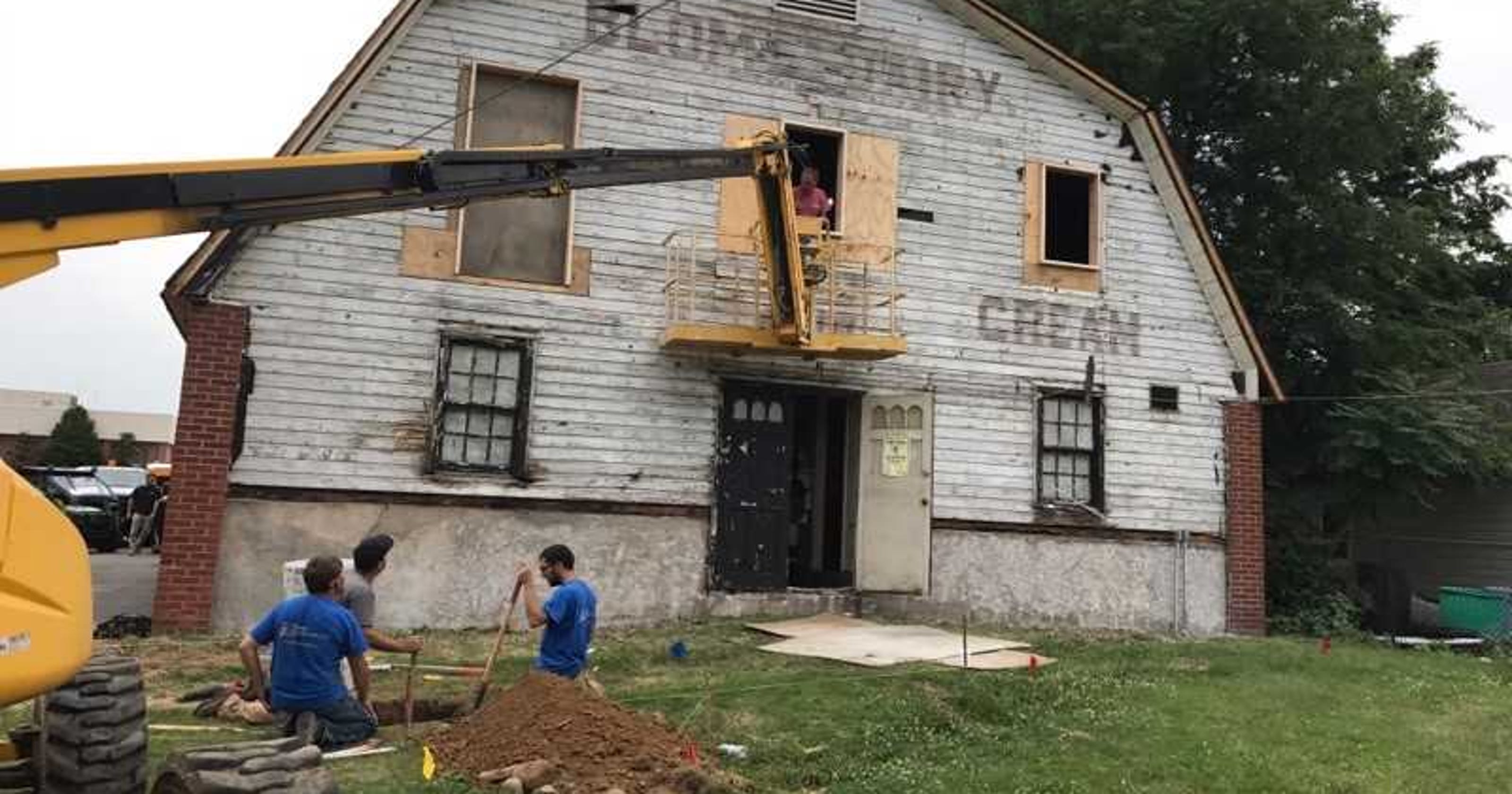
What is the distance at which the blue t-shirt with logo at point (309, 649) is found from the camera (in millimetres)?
6480

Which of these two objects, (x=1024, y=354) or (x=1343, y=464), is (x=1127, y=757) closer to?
(x=1024, y=354)

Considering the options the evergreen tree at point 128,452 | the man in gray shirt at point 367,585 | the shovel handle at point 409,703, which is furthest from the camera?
the evergreen tree at point 128,452

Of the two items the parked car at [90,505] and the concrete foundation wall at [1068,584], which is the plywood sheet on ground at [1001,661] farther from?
the parked car at [90,505]

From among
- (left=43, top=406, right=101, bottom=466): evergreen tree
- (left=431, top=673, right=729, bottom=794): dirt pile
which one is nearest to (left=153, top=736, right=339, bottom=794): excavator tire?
(left=431, top=673, right=729, bottom=794): dirt pile

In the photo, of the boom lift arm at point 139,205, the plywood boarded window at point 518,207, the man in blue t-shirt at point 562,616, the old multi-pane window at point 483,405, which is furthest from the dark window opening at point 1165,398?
the man in blue t-shirt at point 562,616

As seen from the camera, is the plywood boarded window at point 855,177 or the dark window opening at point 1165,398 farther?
the dark window opening at point 1165,398

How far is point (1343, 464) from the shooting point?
1714 centimetres

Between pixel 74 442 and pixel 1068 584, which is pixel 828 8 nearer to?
pixel 1068 584

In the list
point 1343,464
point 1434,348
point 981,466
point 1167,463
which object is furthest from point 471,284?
point 1434,348

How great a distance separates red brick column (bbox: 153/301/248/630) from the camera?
1105 cm

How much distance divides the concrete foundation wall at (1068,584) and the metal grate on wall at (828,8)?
674cm

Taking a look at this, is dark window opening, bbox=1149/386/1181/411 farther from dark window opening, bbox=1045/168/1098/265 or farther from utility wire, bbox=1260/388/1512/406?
dark window opening, bbox=1045/168/1098/265

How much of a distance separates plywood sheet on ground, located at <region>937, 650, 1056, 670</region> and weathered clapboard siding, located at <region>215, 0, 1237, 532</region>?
3.42m

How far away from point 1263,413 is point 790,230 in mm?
11381
